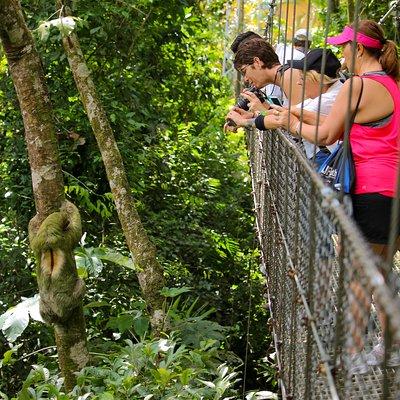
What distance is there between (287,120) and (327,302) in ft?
2.19

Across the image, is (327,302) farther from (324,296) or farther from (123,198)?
(123,198)

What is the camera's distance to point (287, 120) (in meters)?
1.71

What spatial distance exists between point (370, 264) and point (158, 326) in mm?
2105

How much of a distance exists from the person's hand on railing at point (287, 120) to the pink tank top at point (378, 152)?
200 millimetres

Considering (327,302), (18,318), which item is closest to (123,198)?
(18,318)

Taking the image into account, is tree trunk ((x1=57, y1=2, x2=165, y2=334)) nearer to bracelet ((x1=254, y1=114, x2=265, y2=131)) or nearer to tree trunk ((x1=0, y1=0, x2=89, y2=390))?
tree trunk ((x1=0, y1=0, x2=89, y2=390))

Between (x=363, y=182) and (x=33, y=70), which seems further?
(x=33, y=70)

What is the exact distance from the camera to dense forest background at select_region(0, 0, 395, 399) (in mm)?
1980

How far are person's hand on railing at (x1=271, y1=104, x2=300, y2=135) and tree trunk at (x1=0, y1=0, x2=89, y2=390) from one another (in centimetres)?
63

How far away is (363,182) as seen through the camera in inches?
58.2

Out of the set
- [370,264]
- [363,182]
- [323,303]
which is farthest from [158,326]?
[370,264]

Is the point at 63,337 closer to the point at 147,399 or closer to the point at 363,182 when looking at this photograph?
the point at 147,399

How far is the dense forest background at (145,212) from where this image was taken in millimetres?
1980

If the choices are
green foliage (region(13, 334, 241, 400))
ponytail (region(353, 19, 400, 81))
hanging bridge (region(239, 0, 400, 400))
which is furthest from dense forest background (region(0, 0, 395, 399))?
ponytail (region(353, 19, 400, 81))
